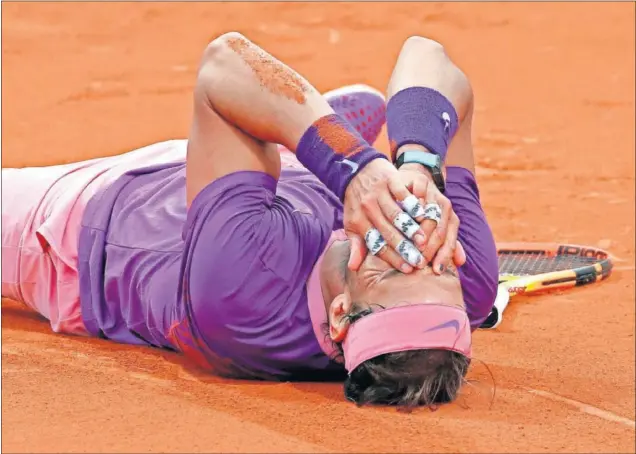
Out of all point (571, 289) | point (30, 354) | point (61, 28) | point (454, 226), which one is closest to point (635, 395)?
point (454, 226)

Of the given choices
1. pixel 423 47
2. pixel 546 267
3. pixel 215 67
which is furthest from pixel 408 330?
pixel 546 267

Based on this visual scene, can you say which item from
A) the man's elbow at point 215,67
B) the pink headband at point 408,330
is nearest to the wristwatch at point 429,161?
the pink headband at point 408,330

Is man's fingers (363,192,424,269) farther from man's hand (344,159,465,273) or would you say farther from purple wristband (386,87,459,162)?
purple wristband (386,87,459,162)

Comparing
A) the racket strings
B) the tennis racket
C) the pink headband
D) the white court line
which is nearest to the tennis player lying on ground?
the pink headband

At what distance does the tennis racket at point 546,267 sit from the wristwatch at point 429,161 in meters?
1.26

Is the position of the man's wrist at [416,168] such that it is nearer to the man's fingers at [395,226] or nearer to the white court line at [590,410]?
the man's fingers at [395,226]

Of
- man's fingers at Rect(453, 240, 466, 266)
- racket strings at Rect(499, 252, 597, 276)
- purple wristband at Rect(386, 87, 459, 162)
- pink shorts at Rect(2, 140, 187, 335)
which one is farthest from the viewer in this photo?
racket strings at Rect(499, 252, 597, 276)

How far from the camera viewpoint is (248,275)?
2.79 metres

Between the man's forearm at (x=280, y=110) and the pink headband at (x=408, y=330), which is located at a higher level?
the man's forearm at (x=280, y=110)

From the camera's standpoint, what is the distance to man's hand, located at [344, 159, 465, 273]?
2574mm

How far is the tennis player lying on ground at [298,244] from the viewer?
260cm

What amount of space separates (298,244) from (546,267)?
2018 mm

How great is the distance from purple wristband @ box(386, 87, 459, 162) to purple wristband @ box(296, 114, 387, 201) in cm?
18

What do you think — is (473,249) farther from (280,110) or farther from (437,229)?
(280,110)
